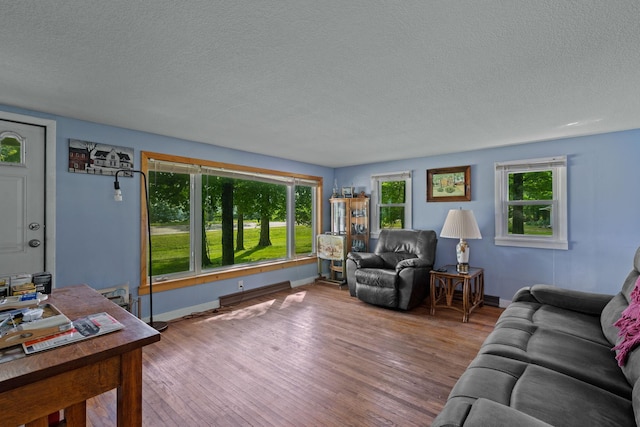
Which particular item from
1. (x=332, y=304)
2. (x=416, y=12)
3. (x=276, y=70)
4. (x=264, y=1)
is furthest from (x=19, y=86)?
(x=332, y=304)

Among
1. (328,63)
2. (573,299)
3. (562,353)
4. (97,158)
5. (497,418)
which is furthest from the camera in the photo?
(97,158)

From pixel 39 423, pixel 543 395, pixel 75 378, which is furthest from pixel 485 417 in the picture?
pixel 39 423

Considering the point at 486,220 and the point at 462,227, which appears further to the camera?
the point at 486,220

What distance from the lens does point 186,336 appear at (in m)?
3.11

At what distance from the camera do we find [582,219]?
362cm

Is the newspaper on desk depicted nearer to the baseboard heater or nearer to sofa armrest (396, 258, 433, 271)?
the baseboard heater

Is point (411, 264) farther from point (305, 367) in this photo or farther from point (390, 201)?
point (305, 367)

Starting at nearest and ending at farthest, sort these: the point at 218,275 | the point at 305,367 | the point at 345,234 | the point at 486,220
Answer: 1. the point at 305,367
2. the point at 218,275
3. the point at 486,220
4. the point at 345,234

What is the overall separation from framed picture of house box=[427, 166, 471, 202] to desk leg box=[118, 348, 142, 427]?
446 centimetres

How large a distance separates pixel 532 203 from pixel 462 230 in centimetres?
109

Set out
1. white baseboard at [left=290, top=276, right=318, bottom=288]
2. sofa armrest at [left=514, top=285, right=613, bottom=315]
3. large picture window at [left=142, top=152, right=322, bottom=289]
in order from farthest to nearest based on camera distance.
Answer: white baseboard at [left=290, top=276, right=318, bottom=288], large picture window at [left=142, top=152, right=322, bottom=289], sofa armrest at [left=514, top=285, right=613, bottom=315]

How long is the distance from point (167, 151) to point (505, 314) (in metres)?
4.00

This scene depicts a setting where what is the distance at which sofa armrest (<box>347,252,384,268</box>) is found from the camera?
441 centimetres

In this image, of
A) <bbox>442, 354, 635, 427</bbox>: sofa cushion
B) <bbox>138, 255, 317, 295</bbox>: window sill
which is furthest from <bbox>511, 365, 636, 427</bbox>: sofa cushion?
<bbox>138, 255, 317, 295</bbox>: window sill
